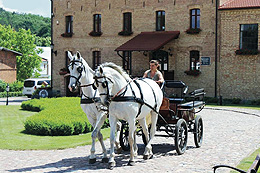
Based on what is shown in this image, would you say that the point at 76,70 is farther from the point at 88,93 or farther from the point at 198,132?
the point at 198,132

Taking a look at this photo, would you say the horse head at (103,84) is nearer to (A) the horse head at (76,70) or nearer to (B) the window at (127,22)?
(A) the horse head at (76,70)

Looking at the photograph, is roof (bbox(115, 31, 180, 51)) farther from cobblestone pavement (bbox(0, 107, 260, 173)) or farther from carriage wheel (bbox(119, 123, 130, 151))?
carriage wheel (bbox(119, 123, 130, 151))

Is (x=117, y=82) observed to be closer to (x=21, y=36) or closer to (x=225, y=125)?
(x=225, y=125)

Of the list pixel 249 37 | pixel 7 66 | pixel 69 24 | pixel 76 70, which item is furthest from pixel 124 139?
pixel 7 66

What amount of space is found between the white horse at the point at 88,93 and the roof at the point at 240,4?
20.3 metres

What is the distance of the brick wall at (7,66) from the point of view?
48.2 m

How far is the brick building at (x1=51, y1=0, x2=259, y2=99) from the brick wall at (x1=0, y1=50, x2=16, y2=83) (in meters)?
14.0


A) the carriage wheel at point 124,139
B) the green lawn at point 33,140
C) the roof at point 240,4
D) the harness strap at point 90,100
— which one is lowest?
the green lawn at point 33,140

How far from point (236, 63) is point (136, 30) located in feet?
27.7

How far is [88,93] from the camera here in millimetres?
10047

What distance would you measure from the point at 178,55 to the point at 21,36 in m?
34.7

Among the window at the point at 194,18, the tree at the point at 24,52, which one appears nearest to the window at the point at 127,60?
the window at the point at 194,18

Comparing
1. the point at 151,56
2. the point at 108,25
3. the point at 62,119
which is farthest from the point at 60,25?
the point at 62,119

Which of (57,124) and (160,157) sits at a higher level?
(57,124)
